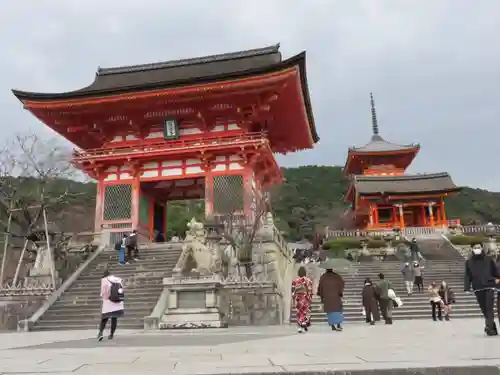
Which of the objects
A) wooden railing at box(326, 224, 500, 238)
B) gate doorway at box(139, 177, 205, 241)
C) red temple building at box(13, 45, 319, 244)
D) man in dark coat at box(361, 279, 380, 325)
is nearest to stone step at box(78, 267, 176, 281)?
red temple building at box(13, 45, 319, 244)

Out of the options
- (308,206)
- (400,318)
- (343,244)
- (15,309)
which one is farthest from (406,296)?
(308,206)

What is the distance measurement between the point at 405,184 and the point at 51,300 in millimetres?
35553

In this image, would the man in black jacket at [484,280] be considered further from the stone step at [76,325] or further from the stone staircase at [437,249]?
the stone staircase at [437,249]

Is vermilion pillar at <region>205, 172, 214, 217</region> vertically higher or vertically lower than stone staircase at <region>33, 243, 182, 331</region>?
higher

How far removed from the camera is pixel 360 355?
538cm

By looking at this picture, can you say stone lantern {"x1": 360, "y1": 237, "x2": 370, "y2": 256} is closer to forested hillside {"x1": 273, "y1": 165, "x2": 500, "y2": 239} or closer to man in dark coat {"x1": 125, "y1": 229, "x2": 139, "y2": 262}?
man in dark coat {"x1": 125, "y1": 229, "x2": 139, "y2": 262}

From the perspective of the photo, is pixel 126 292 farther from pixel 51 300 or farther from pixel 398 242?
pixel 398 242

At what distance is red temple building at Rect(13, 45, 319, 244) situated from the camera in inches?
888

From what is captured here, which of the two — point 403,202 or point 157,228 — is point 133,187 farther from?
point 403,202

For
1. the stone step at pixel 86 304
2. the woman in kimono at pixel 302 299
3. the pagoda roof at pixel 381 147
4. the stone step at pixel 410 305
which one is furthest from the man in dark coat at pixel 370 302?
the pagoda roof at pixel 381 147

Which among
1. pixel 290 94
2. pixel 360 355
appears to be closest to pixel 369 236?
pixel 290 94

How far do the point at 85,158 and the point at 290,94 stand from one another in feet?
36.4

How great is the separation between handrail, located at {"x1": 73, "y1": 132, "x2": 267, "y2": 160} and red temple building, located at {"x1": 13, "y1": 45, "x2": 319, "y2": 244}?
2.1 inches

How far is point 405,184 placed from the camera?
4388cm
